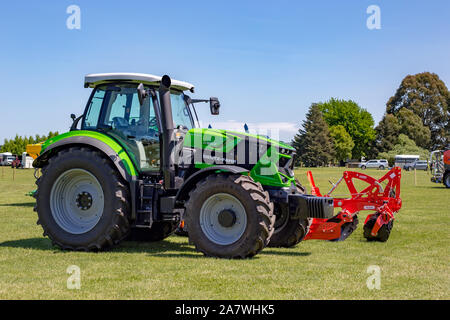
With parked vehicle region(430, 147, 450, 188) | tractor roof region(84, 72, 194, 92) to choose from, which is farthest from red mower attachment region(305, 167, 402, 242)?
parked vehicle region(430, 147, 450, 188)

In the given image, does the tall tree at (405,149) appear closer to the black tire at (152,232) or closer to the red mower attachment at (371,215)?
the red mower attachment at (371,215)

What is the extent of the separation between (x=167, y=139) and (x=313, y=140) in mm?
81025

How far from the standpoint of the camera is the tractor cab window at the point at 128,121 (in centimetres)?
902

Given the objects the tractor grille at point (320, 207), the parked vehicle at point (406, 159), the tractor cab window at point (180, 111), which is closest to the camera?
the tractor grille at point (320, 207)

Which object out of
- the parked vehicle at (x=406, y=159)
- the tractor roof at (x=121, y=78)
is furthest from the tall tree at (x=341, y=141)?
the tractor roof at (x=121, y=78)

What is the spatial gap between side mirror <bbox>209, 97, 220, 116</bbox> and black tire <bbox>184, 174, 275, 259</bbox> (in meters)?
1.86

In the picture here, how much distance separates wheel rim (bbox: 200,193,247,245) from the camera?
316 inches

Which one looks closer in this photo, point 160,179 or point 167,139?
point 167,139

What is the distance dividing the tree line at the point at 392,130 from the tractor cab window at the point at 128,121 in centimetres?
7575

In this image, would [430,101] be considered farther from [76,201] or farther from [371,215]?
[76,201]

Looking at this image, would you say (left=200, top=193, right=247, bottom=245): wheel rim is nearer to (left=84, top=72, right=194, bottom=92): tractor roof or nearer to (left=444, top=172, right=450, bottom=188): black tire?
(left=84, top=72, right=194, bottom=92): tractor roof

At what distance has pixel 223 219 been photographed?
8.06 meters

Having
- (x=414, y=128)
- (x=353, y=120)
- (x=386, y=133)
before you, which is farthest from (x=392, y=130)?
(x=353, y=120)
